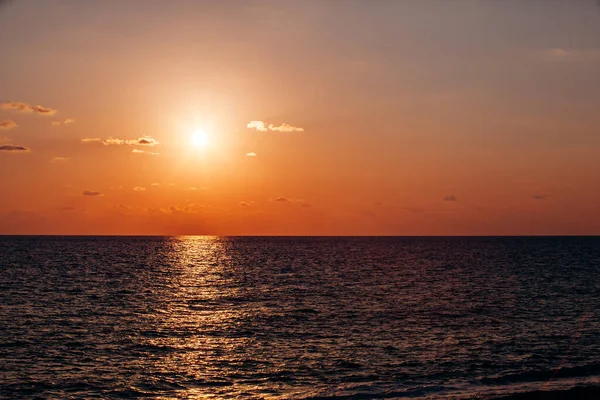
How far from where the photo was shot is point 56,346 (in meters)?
42.0

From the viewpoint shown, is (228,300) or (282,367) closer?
(282,367)

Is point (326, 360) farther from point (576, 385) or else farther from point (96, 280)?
point (96, 280)

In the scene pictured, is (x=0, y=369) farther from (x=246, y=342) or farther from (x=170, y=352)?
(x=246, y=342)

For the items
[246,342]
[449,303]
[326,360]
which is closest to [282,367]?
[326,360]

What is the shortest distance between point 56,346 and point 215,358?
1146 centimetres

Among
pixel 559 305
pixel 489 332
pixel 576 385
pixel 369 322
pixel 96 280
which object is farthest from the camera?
pixel 96 280

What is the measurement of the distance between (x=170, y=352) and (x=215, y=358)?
3614 millimetres

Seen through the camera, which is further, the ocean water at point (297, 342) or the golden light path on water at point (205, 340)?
the golden light path on water at point (205, 340)

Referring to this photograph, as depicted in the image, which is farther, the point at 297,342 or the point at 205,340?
the point at 205,340

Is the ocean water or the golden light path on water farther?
the golden light path on water

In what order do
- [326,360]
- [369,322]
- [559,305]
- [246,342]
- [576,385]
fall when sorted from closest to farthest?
[576,385]
[326,360]
[246,342]
[369,322]
[559,305]

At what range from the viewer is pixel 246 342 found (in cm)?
4412

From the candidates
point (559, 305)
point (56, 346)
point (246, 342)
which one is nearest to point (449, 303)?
point (559, 305)

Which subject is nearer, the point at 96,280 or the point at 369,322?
the point at 369,322
